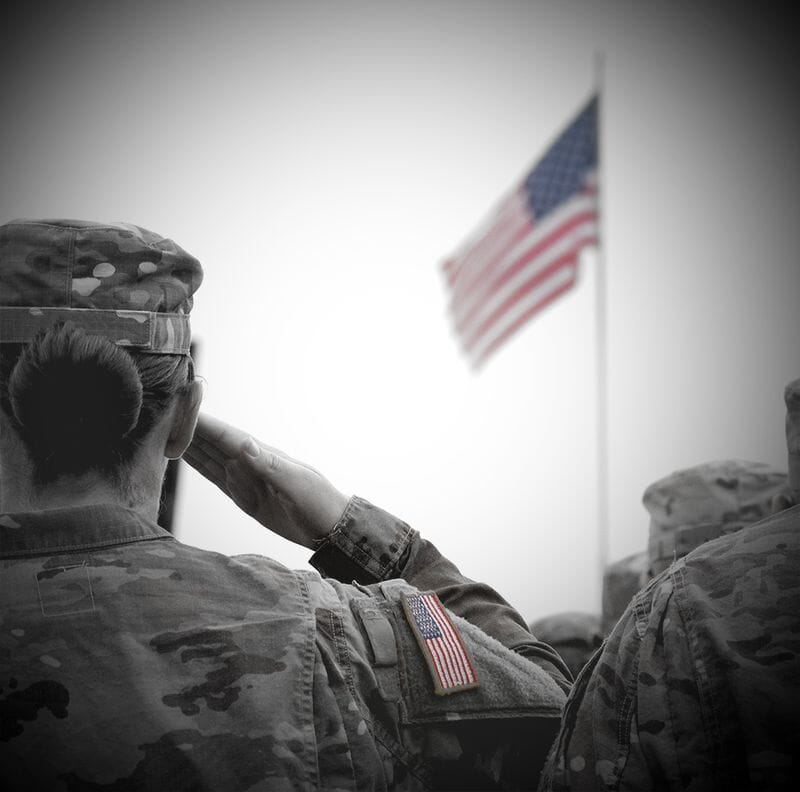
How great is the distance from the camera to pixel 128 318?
1849 mm

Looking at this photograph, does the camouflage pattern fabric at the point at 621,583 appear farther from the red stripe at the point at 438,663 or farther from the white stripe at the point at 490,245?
the white stripe at the point at 490,245

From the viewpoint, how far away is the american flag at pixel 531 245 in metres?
9.27

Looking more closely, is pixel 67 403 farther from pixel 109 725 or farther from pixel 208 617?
pixel 109 725

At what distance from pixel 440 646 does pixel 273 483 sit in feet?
2.17

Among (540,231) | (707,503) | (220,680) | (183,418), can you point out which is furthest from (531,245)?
(220,680)

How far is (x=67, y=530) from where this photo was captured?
1731mm

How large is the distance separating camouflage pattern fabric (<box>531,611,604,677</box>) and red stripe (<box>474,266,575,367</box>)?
5103 millimetres

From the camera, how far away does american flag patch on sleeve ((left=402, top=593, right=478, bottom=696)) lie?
175 cm

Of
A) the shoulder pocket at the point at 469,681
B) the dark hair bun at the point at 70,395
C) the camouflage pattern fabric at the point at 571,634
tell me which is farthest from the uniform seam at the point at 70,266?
the camouflage pattern fabric at the point at 571,634

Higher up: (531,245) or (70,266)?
Result: (531,245)

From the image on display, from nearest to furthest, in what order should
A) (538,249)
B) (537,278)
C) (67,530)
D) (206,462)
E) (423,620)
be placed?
(67,530) < (423,620) < (206,462) < (537,278) < (538,249)

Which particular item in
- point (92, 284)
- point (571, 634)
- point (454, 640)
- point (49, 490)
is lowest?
point (571, 634)

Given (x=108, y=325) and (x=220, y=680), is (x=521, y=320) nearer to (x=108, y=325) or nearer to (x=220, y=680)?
(x=108, y=325)

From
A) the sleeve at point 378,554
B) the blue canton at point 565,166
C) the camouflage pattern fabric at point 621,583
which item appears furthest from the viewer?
the blue canton at point 565,166
